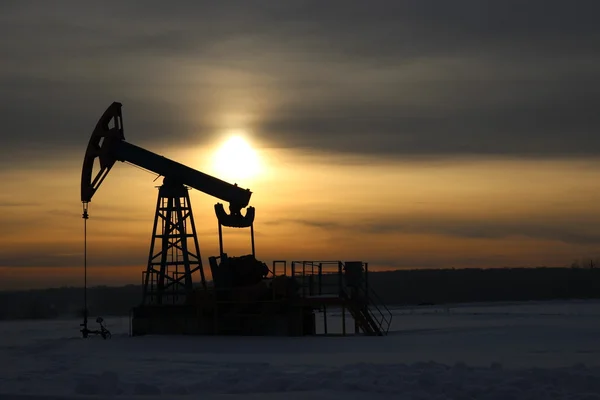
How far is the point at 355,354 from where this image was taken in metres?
21.4

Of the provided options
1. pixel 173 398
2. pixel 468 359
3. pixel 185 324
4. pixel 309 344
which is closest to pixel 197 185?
pixel 185 324

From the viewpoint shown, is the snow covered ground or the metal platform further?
the metal platform

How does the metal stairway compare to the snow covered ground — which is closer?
the snow covered ground

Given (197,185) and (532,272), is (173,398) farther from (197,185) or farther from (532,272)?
(532,272)

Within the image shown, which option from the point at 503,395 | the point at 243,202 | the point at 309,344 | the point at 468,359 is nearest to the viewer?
the point at 503,395

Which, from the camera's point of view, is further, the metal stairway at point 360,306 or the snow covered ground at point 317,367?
the metal stairway at point 360,306

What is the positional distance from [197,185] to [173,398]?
17.5 metres

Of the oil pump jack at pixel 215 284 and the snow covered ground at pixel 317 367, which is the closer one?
the snow covered ground at pixel 317 367

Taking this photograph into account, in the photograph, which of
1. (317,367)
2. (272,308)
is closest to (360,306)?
(272,308)

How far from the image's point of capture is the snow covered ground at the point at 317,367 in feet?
48.4

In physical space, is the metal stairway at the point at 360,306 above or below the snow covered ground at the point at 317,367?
above

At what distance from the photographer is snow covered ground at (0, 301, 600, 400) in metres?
14.8

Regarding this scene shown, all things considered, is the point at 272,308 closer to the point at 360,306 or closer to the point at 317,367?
the point at 360,306

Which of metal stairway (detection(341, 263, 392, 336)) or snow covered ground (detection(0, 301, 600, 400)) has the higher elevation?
metal stairway (detection(341, 263, 392, 336))
